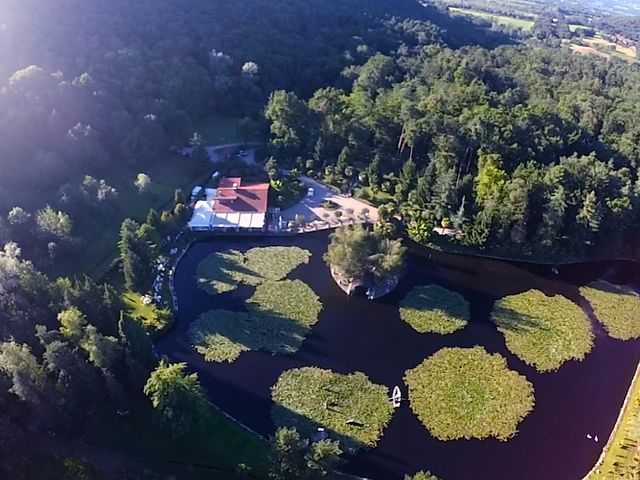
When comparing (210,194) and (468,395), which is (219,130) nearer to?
(210,194)

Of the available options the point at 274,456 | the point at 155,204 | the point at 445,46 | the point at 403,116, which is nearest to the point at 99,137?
the point at 155,204

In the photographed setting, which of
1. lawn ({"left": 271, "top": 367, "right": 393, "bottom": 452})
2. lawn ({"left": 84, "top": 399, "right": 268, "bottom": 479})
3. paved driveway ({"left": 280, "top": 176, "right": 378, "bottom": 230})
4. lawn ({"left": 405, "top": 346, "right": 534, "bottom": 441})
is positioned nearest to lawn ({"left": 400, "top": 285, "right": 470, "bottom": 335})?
lawn ({"left": 405, "top": 346, "right": 534, "bottom": 441})

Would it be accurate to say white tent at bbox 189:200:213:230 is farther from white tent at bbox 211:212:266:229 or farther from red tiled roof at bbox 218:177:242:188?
red tiled roof at bbox 218:177:242:188

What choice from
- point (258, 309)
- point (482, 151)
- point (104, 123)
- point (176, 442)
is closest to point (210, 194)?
point (104, 123)

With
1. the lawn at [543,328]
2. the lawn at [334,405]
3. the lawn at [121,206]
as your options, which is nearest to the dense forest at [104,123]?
the lawn at [121,206]

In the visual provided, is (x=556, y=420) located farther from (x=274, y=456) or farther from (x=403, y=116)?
(x=403, y=116)

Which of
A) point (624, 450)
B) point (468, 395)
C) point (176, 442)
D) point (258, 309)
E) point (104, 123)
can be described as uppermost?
point (104, 123)
